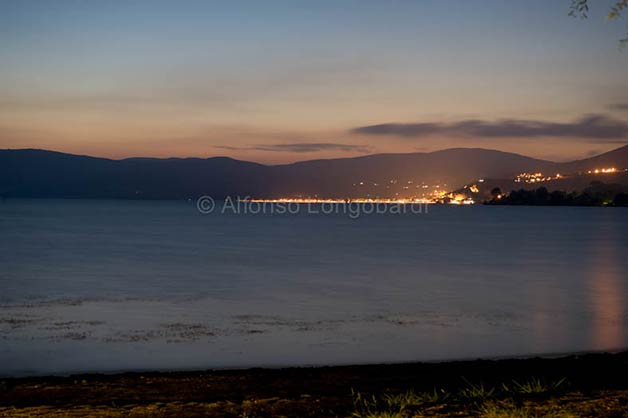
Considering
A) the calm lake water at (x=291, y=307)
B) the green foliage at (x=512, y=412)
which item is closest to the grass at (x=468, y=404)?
the green foliage at (x=512, y=412)

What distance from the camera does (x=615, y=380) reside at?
37.6 feet

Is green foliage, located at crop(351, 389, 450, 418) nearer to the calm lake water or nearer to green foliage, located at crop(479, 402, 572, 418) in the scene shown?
green foliage, located at crop(479, 402, 572, 418)

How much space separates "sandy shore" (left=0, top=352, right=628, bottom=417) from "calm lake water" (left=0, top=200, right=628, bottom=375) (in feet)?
8.14

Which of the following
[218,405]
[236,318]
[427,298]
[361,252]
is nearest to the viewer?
[218,405]

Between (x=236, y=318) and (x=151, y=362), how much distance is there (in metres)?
6.65

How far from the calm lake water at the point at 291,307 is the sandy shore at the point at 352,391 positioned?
248cm

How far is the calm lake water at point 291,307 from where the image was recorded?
16.2m

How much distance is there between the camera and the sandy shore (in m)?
8.58

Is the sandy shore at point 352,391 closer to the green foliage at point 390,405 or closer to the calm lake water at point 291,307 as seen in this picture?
the green foliage at point 390,405

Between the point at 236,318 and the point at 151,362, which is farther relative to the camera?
the point at 236,318

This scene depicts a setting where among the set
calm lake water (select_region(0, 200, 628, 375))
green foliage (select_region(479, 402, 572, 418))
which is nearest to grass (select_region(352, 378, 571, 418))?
green foliage (select_region(479, 402, 572, 418))

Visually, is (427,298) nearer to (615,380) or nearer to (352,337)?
(352,337)

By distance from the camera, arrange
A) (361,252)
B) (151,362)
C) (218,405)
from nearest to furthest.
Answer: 1. (218,405)
2. (151,362)
3. (361,252)

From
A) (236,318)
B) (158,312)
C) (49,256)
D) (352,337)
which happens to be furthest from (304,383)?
(49,256)
